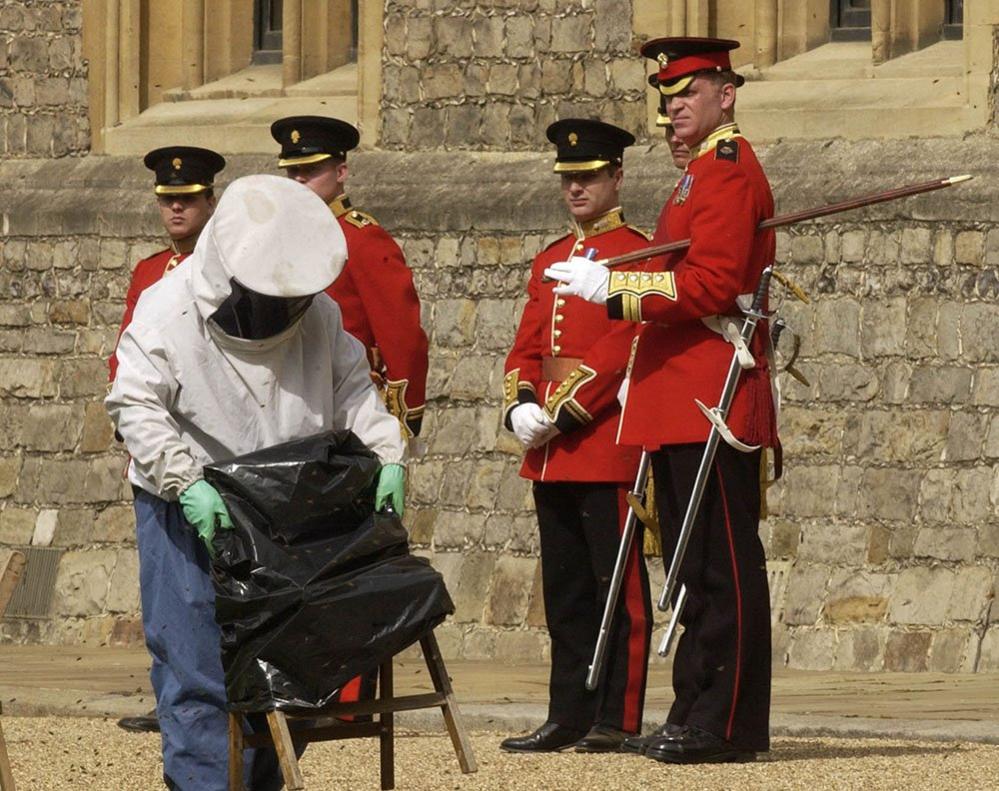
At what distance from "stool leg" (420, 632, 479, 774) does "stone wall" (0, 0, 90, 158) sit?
7.49 m

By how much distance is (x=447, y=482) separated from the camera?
437 inches

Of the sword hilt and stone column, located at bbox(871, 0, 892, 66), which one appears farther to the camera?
stone column, located at bbox(871, 0, 892, 66)

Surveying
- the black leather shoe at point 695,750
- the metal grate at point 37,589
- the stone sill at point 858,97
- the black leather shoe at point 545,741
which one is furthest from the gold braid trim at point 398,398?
the metal grate at point 37,589

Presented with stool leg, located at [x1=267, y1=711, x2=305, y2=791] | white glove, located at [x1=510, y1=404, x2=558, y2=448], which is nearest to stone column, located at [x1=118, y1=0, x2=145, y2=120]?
white glove, located at [x1=510, y1=404, x2=558, y2=448]

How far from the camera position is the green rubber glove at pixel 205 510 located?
17.8ft

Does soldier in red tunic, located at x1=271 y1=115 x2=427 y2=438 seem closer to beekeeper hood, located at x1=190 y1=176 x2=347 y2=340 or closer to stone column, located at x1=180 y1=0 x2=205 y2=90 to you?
beekeeper hood, located at x1=190 y1=176 x2=347 y2=340

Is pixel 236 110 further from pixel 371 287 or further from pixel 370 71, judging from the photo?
pixel 371 287

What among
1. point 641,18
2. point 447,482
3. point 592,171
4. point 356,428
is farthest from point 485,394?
point 356,428

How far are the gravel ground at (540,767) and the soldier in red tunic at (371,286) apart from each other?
38.8 inches

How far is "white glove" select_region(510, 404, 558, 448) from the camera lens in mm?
7430

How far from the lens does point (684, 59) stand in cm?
696

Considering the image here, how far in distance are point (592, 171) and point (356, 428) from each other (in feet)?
6.57

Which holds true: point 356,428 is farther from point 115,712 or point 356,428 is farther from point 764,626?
point 115,712

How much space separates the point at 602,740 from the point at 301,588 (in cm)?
200
